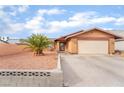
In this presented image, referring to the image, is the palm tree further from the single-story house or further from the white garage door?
the white garage door

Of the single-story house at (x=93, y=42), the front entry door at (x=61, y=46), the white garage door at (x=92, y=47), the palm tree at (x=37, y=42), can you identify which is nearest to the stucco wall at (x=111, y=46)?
the single-story house at (x=93, y=42)

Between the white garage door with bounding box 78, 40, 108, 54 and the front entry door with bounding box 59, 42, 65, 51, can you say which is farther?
the front entry door with bounding box 59, 42, 65, 51

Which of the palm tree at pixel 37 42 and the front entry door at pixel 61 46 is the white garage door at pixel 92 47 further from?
the front entry door at pixel 61 46

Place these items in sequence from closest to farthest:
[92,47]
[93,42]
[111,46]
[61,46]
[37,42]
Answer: [37,42] → [92,47] → [93,42] → [111,46] → [61,46]

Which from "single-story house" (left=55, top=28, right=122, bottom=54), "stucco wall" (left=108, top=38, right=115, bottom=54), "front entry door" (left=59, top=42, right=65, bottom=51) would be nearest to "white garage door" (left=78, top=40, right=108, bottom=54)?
"single-story house" (left=55, top=28, right=122, bottom=54)

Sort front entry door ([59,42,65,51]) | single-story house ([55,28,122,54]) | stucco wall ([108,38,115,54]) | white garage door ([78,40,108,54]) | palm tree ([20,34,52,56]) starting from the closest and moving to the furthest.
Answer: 1. palm tree ([20,34,52,56])
2. white garage door ([78,40,108,54])
3. single-story house ([55,28,122,54])
4. stucco wall ([108,38,115,54])
5. front entry door ([59,42,65,51])

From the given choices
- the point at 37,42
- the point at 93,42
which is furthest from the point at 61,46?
the point at 37,42

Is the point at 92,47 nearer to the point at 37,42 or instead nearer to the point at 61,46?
the point at 37,42

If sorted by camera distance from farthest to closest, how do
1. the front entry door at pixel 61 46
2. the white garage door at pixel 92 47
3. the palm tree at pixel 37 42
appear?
the front entry door at pixel 61 46 < the white garage door at pixel 92 47 < the palm tree at pixel 37 42

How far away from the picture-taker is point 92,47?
2698 cm

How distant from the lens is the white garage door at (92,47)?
26.8 metres

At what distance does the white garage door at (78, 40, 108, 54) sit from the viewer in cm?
2683

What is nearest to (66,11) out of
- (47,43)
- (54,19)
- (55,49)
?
(54,19)

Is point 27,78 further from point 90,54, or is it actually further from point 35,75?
point 90,54
